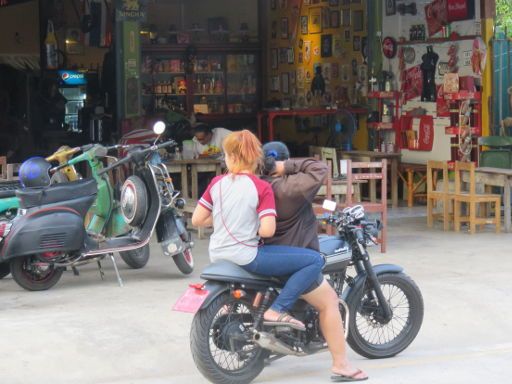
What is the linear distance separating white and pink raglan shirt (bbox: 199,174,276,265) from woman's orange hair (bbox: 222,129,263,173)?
62 millimetres

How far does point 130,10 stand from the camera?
15961 mm

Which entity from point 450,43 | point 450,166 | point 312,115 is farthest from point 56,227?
point 312,115

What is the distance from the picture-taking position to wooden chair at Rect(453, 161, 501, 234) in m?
12.7

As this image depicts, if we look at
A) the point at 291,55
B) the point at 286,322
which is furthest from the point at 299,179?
the point at 291,55

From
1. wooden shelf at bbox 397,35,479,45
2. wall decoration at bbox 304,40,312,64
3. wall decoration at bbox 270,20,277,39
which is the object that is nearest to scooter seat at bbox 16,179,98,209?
wooden shelf at bbox 397,35,479,45

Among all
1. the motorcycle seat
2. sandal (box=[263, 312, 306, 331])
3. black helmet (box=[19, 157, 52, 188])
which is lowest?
sandal (box=[263, 312, 306, 331])

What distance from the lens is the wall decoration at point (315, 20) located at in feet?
62.5

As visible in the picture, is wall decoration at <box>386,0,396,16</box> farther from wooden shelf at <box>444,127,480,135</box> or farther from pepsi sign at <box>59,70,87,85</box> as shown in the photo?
pepsi sign at <box>59,70,87,85</box>

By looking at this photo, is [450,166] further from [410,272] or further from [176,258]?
[176,258]

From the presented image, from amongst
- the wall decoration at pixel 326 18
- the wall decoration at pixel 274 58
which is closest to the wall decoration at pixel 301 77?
the wall decoration at pixel 274 58

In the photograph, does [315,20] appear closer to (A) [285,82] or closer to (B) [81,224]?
(A) [285,82]

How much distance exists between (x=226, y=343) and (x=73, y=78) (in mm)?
14888

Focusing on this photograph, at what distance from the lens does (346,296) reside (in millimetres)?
6961

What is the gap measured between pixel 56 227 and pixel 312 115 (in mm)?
10039
